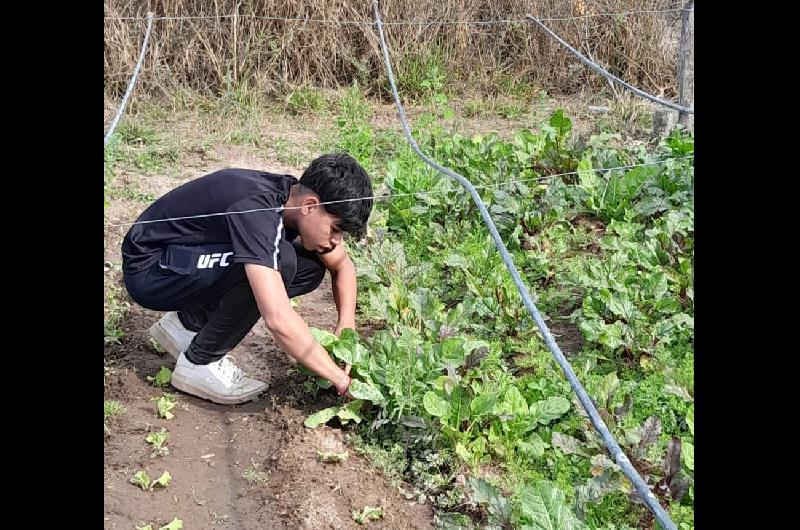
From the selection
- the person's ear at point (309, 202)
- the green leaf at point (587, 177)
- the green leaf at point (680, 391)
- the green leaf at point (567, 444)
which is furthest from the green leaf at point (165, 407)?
the green leaf at point (587, 177)

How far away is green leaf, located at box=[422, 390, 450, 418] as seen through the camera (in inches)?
117

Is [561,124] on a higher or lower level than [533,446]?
higher

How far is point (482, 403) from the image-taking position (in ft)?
9.75

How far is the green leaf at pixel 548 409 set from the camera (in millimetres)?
3041

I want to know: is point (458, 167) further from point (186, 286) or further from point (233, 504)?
point (233, 504)

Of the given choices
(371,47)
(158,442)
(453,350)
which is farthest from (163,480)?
(371,47)

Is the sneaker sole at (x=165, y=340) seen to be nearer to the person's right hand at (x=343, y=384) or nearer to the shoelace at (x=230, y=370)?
the shoelace at (x=230, y=370)

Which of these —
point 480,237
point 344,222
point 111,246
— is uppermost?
point 344,222

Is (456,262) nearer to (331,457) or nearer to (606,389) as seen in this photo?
(606,389)

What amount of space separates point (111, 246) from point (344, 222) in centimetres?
221

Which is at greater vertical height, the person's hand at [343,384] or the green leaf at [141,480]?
the person's hand at [343,384]

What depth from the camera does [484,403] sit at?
9.74 ft

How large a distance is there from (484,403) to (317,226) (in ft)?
2.84
